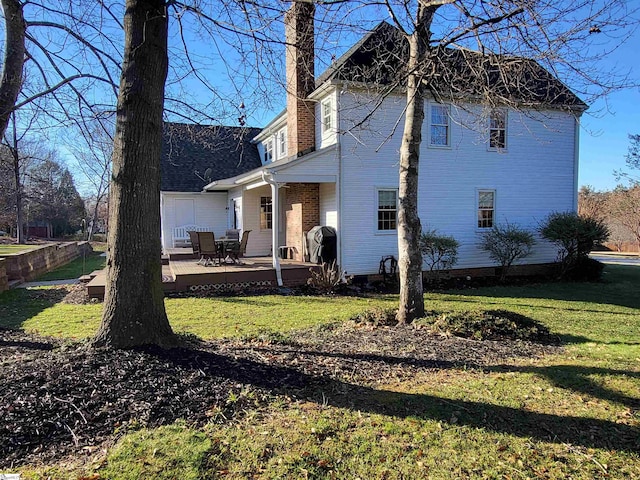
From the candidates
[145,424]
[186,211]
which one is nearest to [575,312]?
[145,424]

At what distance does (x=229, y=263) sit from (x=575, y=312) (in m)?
9.26

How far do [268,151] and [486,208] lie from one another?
948cm

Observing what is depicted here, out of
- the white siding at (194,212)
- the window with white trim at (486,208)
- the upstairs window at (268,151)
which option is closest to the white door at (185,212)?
the white siding at (194,212)

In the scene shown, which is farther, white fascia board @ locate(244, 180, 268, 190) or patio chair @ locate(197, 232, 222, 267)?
white fascia board @ locate(244, 180, 268, 190)

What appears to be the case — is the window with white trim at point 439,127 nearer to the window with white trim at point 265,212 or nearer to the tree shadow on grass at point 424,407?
the window with white trim at point 265,212

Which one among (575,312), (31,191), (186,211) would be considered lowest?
(575,312)

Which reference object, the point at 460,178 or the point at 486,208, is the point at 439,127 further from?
the point at 486,208

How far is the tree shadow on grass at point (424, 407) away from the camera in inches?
128

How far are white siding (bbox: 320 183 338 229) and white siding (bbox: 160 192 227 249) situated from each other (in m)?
7.12

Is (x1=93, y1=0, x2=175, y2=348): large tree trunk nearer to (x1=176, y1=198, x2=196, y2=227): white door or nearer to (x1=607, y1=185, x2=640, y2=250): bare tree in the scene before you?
(x1=176, y1=198, x2=196, y2=227): white door

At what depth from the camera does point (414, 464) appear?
9.35ft

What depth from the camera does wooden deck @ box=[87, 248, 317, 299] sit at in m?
10.9

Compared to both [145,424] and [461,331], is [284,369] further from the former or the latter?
[461,331]

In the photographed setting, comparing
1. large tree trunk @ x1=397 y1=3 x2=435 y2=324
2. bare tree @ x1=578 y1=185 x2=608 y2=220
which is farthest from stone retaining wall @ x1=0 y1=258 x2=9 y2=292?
bare tree @ x1=578 y1=185 x2=608 y2=220
